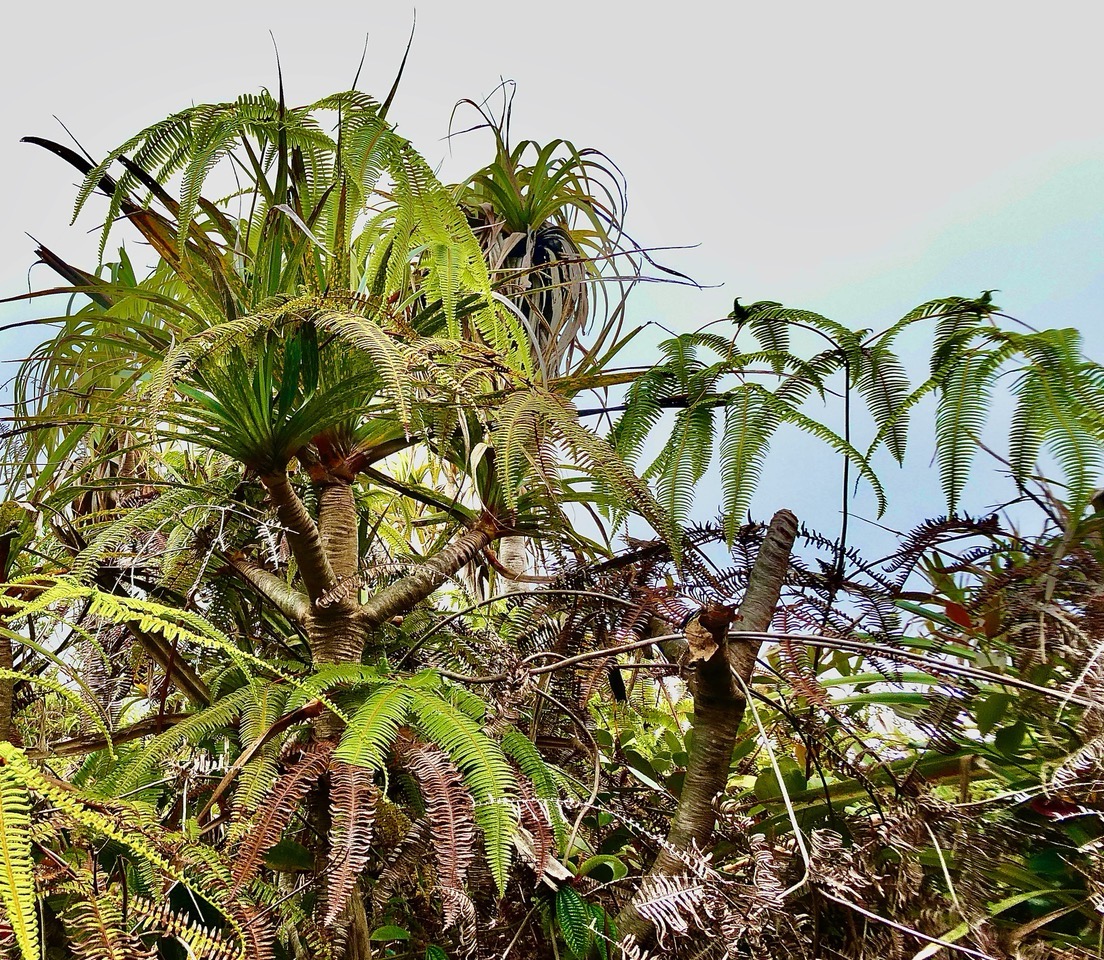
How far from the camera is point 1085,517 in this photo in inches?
29.0

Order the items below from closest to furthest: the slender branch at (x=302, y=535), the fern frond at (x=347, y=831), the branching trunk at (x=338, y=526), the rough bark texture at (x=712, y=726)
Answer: the fern frond at (x=347, y=831), the rough bark texture at (x=712, y=726), the slender branch at (x=302, y=535), the branching trunk at (x=338, y=526)

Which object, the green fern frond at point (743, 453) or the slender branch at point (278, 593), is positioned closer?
the green fern frond at point (743, 453)

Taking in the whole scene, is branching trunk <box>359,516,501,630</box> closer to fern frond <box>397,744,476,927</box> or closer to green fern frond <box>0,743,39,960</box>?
fern frond <box>397,744,476,927</box>

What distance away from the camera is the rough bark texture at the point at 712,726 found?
0.66 m

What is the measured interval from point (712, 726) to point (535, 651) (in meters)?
0.22

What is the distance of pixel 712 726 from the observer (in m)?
0.69

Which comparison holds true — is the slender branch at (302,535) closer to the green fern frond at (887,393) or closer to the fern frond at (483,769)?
the fern frond at (483,769)

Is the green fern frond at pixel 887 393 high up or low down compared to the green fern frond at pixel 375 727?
up

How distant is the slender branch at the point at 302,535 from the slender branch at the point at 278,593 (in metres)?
0.03

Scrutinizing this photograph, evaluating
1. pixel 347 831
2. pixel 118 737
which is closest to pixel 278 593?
pixel 118 737

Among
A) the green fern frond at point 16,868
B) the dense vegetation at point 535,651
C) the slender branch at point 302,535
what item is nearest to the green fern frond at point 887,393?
the dense vegetation at point 535,651

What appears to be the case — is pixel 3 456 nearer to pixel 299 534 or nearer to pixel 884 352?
pixel 299 534

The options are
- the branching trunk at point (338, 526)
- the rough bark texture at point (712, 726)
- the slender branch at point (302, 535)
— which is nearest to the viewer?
the rough bark texture at point (712, 726)

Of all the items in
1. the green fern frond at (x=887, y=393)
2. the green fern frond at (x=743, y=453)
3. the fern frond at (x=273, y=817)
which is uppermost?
the green fern frond at (x=887, y=393)
